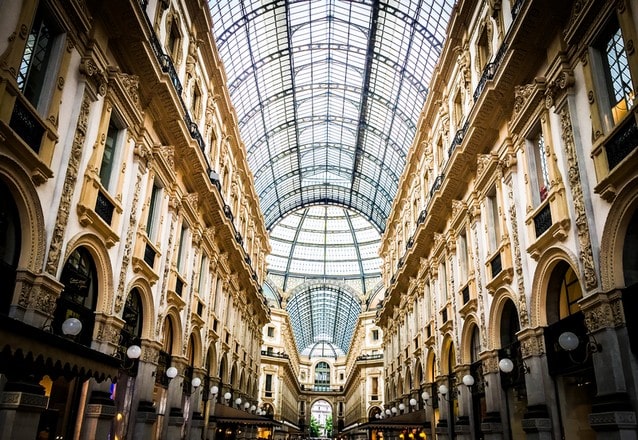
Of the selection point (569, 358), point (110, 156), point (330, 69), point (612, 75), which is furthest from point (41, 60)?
point (330, 69)

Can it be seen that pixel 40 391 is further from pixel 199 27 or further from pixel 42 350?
pixel 199 27

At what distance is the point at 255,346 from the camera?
42.9 metres

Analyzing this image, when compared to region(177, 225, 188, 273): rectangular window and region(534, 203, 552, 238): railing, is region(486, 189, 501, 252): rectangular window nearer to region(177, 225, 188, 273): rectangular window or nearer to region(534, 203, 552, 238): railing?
region(534, 203, 552, 238): railing

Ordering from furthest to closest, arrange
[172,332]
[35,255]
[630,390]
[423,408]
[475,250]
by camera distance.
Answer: [423,408], [172,332], [475,250], [35,255], [630,390]

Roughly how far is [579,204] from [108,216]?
11555mm

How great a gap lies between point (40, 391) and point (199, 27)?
15.7 metres

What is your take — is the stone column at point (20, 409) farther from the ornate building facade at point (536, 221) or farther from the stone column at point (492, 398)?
the stone column at point (492, 398)

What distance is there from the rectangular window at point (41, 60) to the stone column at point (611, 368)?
1190 centimetres

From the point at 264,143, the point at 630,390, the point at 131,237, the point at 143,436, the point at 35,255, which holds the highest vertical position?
the point at 264,143

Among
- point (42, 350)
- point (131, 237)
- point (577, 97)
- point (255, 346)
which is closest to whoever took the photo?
point (42, 350)

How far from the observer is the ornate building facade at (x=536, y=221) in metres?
10.1

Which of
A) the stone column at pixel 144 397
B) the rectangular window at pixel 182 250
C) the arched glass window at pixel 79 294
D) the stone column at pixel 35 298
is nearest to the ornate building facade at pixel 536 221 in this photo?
the stone column at pixel 144 397

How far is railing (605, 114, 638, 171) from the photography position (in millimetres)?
9508

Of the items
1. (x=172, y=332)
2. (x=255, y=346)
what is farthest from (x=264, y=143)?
(x=172, y=332)
